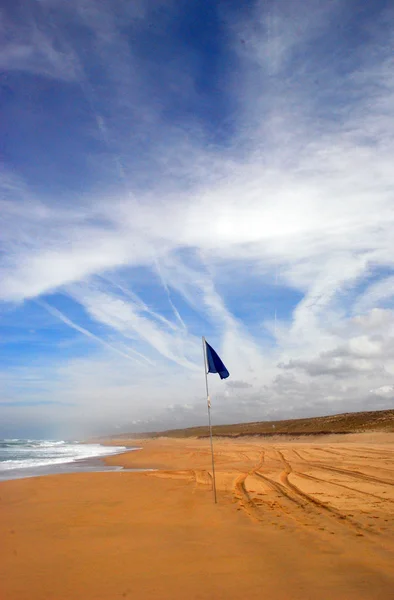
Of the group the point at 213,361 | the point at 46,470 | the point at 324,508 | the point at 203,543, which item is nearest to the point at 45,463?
the point at 46,470

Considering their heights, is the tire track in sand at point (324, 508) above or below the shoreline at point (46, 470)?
below

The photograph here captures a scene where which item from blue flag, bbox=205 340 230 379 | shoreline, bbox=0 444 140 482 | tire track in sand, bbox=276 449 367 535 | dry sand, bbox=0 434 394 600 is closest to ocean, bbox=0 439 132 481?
shoreline, bbox=0 444 140 482

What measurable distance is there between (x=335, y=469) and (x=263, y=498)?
320 inches

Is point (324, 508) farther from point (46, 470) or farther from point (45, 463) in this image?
point (45, 463)

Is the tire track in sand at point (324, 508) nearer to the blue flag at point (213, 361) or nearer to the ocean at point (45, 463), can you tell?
the blue flag at point (213, 361)

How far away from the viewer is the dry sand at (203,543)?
569 cm

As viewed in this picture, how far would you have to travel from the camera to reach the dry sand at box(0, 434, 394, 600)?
5688 mm

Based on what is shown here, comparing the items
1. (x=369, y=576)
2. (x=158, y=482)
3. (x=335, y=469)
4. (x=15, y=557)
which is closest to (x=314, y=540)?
(x=369, y=576)

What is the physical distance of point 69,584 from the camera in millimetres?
5977

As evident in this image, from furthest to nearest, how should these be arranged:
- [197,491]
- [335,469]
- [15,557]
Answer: [335,469] → [197,491] → [15,557]

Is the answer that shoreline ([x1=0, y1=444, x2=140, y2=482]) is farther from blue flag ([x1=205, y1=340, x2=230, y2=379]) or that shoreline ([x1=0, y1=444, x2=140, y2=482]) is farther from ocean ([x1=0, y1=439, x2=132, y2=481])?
blue flag ([x1=205, y1=340, x2=230, y2=379])

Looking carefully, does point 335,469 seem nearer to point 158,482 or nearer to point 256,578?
point 158,482

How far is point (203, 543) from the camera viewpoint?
25.6 ft

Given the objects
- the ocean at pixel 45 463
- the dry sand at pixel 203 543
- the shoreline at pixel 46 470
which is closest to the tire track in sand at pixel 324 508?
the dry sand at pixel 203 543
